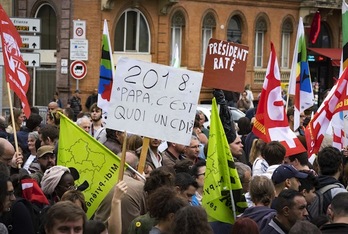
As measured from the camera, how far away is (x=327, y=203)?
9250 mm

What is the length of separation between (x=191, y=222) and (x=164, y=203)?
3.10 feet

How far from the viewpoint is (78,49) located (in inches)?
1200

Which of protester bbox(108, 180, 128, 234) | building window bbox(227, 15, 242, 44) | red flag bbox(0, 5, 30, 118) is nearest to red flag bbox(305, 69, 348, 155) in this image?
red flag bbox(0, 5, 30, 118)

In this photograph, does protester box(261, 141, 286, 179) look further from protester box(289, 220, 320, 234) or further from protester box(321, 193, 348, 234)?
protester box(289, 220, 320, 234)

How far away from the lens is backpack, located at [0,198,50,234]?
7871 mm

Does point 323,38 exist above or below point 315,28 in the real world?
below

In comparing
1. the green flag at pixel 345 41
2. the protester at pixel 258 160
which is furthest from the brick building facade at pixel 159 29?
the protester at pixel 258 160

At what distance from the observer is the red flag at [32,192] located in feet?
27.9

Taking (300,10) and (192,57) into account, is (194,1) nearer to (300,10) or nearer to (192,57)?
Result: (192,57)

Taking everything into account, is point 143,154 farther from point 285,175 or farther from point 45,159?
point 45,159

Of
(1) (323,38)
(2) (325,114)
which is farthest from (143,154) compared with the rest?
(1) (323,38)

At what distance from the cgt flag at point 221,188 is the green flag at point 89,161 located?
0.82 m

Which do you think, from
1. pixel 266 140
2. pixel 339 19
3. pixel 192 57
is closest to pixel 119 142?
pixel 266 140

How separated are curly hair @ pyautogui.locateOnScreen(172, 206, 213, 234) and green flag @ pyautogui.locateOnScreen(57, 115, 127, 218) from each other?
8.35 feet
